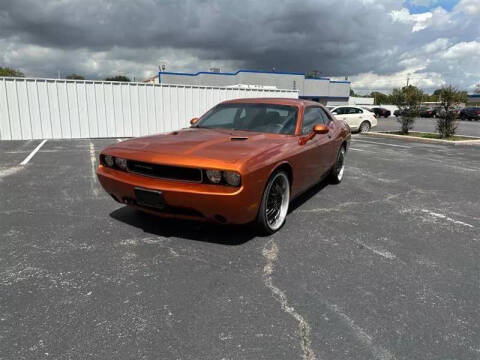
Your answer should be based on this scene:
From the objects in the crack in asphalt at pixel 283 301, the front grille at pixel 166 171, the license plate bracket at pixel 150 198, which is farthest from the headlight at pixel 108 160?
the crack in asphalt at pixel 283 301

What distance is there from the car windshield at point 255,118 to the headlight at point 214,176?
4.34 ft

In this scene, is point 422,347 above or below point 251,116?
below

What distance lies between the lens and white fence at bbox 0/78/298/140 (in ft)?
40.1

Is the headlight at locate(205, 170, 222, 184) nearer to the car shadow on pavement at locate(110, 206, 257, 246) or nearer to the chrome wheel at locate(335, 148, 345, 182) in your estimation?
the car shadow on pavement at locate(110, 206, 257, 246)

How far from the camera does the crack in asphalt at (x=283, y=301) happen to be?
76.8 inches

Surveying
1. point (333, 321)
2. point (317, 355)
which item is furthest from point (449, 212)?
point (317, 355)

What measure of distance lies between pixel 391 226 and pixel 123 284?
3.03 m

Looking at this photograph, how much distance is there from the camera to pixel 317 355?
1.90 m

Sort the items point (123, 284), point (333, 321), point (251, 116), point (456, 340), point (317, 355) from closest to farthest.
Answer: point (317, 355) < point (456, 340) < point (333, 321) < point (123, 284) < point (251, 116)

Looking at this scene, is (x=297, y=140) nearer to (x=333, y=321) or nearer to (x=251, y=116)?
(x=251, y=116)

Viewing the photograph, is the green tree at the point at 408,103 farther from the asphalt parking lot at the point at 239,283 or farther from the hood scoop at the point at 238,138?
the hood scoop at the point at 238,138

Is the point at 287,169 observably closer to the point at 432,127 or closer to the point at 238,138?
the point at 238,138

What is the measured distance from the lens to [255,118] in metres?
4.29

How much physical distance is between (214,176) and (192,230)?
3.13ft
